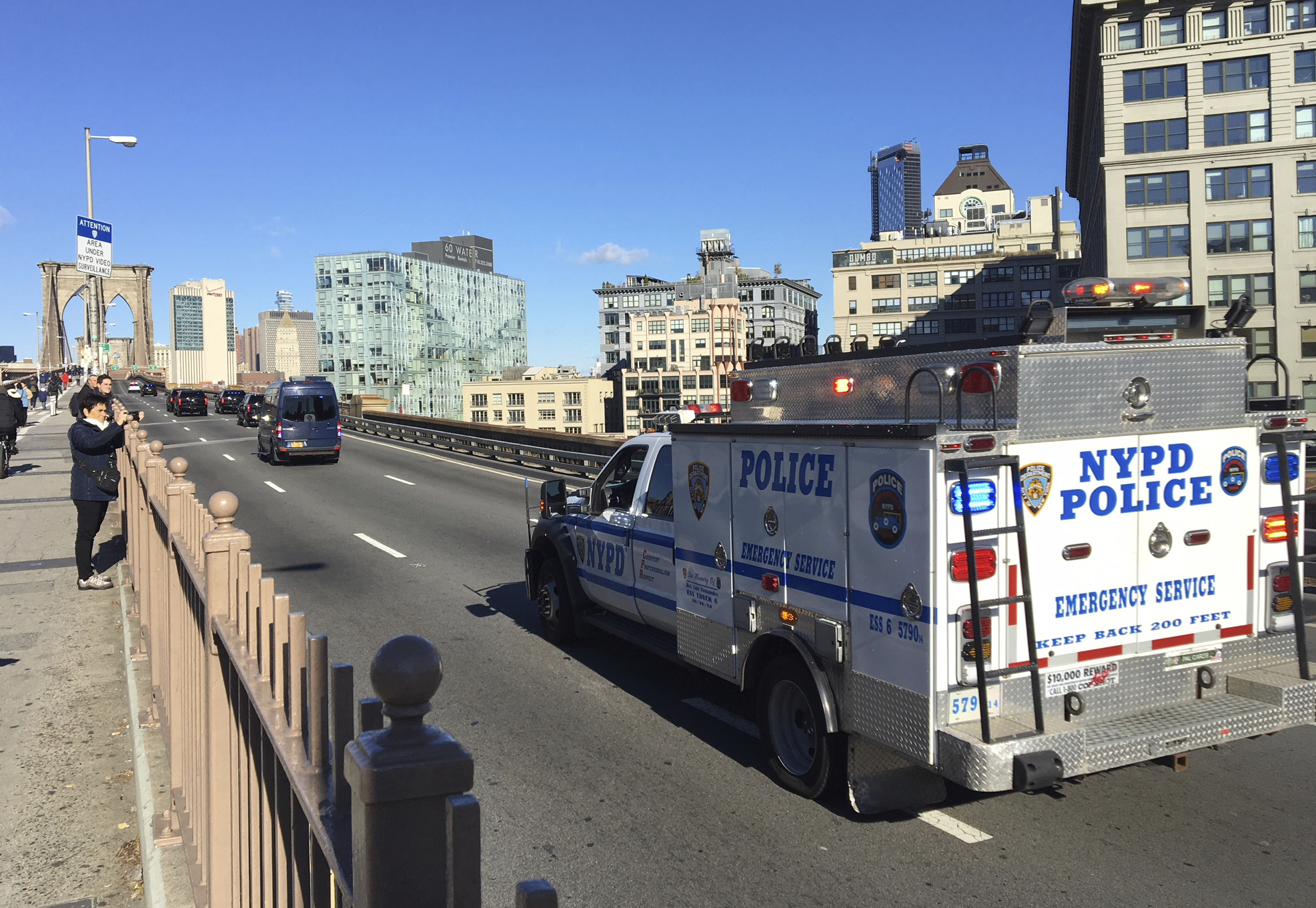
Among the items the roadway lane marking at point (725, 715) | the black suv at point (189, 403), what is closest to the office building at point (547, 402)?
the black suv at point (189, 403)

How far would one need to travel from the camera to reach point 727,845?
5.53 meters

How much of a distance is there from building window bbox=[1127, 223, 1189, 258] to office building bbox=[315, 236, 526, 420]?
374ft

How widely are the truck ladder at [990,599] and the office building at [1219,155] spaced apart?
2158 inches

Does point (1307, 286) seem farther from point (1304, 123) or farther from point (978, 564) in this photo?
point (978, 564)

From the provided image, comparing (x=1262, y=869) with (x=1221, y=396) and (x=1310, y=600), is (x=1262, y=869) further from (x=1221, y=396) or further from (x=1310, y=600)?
(x=1310, y=600)

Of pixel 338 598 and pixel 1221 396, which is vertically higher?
pixel 1221 396

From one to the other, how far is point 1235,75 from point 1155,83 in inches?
156

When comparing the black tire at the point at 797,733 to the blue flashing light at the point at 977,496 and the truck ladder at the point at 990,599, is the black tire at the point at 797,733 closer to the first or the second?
the truck ladder at the point at 990,599

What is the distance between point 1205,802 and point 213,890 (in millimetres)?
5465

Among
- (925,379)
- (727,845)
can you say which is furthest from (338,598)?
(925,379)

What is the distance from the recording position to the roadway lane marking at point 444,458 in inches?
1047

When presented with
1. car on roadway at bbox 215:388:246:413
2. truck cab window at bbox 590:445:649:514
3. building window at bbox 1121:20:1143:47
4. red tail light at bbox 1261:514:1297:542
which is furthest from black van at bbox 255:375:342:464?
building window at bbox 1121:20:1143:47

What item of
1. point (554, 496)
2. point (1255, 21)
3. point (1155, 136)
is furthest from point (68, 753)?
point (1255, 21)

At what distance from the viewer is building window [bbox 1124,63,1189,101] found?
5581 cm
